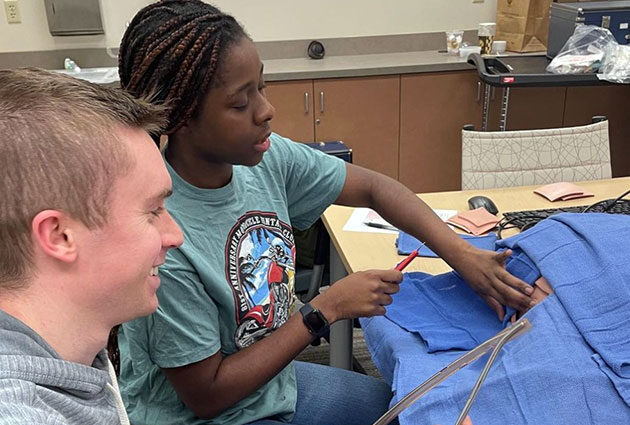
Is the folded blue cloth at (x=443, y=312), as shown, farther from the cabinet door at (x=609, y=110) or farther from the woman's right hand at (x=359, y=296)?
the cabinet door at (x=609, y=110)

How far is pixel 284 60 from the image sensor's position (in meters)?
3.40

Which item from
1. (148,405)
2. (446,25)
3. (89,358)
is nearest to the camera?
(89,358)

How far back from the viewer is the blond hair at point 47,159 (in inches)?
22.2

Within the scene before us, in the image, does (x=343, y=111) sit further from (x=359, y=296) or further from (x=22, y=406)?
(x=22, y=406)

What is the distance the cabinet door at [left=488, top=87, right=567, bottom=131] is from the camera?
129 inches

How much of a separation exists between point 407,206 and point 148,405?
0.68 meters

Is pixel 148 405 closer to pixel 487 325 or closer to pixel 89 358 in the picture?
pixel 89 358

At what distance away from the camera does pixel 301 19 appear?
133 inches

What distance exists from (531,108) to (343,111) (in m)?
1.04

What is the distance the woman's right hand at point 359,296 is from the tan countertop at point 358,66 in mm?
2097

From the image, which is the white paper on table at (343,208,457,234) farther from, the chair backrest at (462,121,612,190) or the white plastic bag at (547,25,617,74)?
the white plastic bag at (547,25,617,74)

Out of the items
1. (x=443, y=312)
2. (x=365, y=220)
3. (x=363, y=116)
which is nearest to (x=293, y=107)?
(x=363, y=116)

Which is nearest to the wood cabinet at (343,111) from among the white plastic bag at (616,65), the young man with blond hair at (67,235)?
the white plastic bag at (616,65)

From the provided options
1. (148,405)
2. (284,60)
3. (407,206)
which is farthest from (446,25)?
(148,405)
